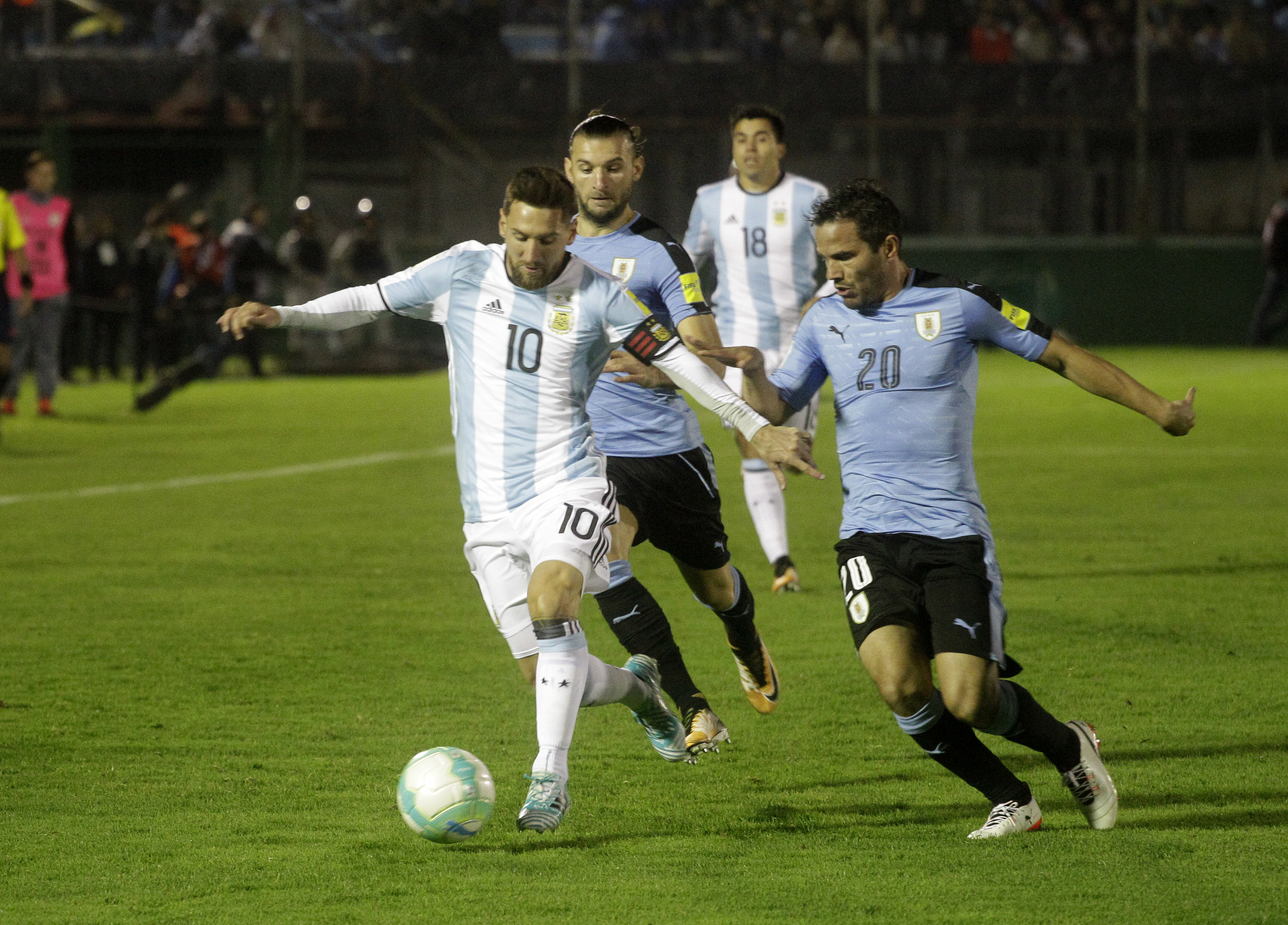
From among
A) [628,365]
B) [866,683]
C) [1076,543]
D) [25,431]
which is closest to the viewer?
[628,365]

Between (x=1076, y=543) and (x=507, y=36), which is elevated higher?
(x=507, y=36)

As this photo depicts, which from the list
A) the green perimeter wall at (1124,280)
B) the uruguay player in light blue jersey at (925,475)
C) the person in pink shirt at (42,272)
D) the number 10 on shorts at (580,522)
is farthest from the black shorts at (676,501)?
the green perimeter wall at (1124,280)

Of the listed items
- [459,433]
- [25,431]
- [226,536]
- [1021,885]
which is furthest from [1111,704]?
[25,431]

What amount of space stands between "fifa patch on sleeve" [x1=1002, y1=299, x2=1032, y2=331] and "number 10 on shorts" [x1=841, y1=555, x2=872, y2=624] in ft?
2.51

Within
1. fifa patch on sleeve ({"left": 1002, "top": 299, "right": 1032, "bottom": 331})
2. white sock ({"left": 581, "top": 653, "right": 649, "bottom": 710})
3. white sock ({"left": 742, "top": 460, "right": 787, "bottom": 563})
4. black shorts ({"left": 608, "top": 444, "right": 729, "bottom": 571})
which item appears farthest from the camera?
white sock ({"left": 742, "top": 460, "right": 787, "bottom": 563})

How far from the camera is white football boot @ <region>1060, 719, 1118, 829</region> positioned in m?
4.56

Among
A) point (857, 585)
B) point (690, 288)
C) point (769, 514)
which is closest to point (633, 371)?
point (690, 288)

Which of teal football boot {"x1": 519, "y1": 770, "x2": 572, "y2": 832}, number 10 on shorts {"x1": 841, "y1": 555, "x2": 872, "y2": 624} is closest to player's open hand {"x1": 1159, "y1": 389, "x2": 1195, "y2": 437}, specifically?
number 10 on shorts {"x1": 841, "y1": 555, "x2": 872, "y2": 624}

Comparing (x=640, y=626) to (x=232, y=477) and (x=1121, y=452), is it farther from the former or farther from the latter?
(x=1121, y=452)

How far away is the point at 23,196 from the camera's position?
52.8 feet

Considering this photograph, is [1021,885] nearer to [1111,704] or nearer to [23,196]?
[1111,704]

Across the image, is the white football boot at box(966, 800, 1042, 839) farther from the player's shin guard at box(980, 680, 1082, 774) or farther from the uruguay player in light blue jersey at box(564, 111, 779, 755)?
the uruguay player in light blue jersey at box(564, 111, 779, 755)

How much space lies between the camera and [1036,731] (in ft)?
15.0

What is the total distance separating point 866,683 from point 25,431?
10.8 metres
